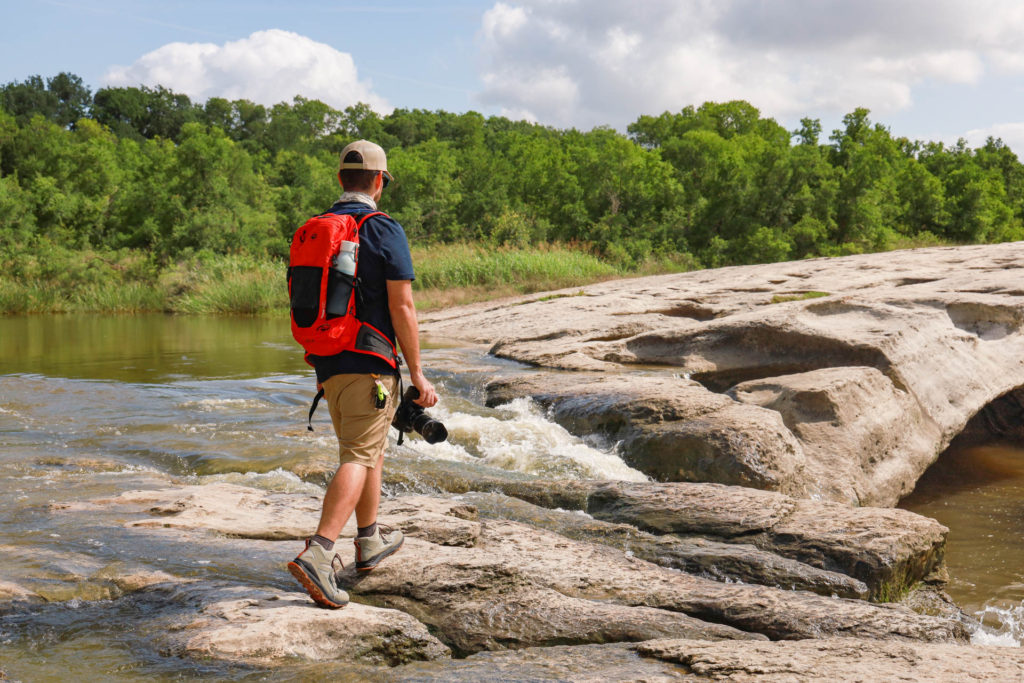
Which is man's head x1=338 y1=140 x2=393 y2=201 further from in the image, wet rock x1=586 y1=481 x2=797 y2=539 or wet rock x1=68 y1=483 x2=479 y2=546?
wet rock x1=586 y1=481 x2=797 y2=539

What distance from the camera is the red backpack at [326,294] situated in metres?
3.38

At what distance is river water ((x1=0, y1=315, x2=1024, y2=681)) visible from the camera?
3178 millimetres

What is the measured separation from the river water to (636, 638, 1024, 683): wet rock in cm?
133

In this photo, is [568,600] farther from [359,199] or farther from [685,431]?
[685,431]

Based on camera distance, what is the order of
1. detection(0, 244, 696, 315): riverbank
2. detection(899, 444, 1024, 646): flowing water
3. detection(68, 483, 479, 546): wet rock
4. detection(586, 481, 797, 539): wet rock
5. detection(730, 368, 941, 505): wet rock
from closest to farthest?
detection(68, 483, 479, 546): wet rock
detection(586, 481, 797, 539): wet rock
detection(899, 444, 1024, 646): flowing water
detection(730, 368, 941, 505): wet rock
detection(0, 244, 696, 315): riverbank

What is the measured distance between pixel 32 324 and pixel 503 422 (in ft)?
57.4

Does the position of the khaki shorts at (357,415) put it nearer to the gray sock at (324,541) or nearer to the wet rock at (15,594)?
the gray sock at (324,541)

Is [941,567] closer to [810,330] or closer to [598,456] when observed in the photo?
[598,456]

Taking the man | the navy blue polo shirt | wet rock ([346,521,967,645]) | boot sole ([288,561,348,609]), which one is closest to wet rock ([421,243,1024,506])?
wet rock ([346,521,967,645])

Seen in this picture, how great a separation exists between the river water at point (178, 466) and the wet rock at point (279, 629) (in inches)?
4.4

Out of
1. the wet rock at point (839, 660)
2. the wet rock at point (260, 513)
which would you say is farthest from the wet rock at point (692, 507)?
the wet rock at point (839, 660)

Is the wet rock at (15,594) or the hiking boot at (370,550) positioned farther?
the hiking boot at (370,550)

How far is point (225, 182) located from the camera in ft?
108

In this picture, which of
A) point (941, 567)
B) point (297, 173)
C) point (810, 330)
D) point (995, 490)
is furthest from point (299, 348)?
point (297, 173)
